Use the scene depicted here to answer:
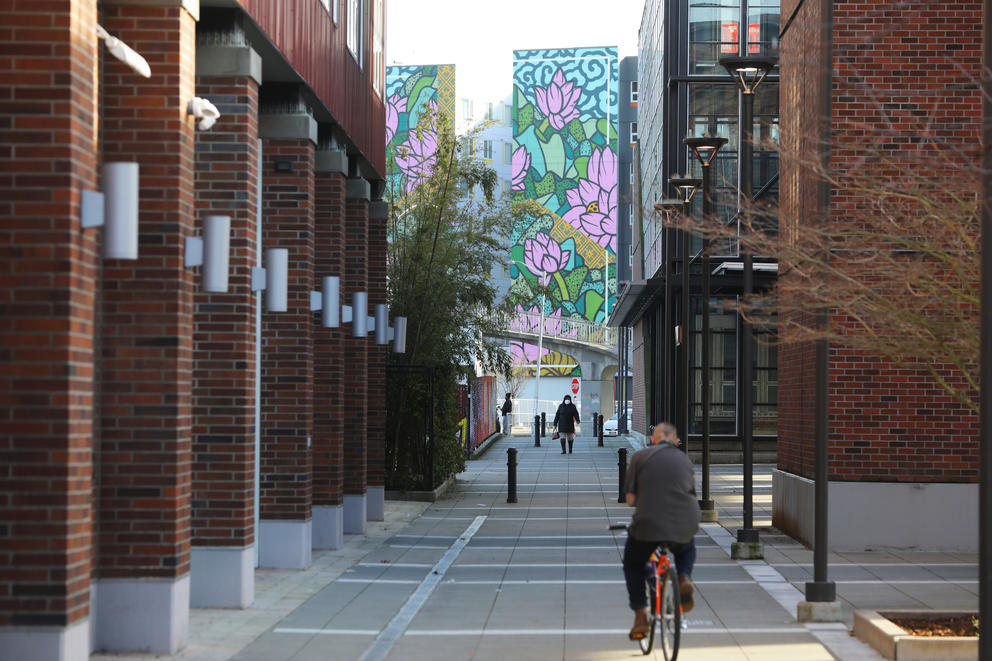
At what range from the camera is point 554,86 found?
110 meters

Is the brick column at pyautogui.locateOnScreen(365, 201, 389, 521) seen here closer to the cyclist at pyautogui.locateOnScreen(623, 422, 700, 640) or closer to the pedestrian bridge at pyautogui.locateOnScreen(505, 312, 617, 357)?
the cyclist at pyautogui.locateOnScreen(623, 422, 700, 640)

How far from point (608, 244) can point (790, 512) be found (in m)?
94.6

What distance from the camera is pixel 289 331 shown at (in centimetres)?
1477

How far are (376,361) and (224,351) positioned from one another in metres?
10.0

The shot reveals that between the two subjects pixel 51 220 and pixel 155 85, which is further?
pixel 155 85

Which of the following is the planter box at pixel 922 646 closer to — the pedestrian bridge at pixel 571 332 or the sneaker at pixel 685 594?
the sneaker at pixel 685 594

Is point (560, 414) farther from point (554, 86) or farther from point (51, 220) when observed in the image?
point (554, 86)

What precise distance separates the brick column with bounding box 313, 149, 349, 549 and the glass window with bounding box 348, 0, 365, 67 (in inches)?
89.6

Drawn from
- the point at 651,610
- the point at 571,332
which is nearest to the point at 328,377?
the point at 651,610

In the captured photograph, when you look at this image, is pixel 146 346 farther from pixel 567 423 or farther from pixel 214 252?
pixel 567 423

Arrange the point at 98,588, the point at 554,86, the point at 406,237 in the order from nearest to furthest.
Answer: the point at 98,588, the point at 406,237, the point at 554,86

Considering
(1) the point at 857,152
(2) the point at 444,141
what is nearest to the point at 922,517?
(1) the point at 857,152

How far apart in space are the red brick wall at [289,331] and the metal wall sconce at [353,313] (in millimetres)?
431

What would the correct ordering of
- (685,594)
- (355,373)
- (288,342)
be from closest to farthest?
(685,594), (288,342), (355,373)
